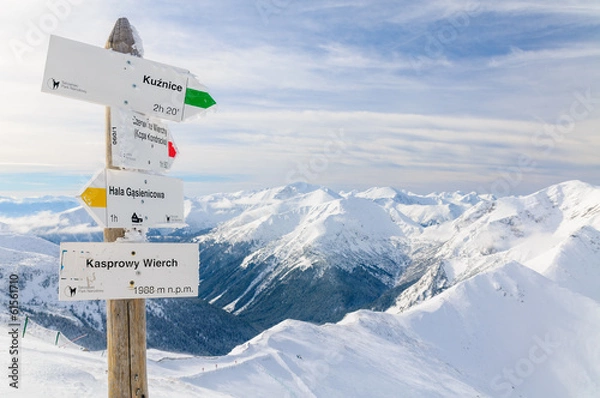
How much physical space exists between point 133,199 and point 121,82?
6.39 ft

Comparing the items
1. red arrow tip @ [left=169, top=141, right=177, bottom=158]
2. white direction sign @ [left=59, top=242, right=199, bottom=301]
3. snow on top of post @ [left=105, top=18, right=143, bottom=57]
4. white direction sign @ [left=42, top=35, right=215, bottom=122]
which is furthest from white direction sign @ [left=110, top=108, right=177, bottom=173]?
white direction sign @ [left=59, top=242, right=199, bottom=301]

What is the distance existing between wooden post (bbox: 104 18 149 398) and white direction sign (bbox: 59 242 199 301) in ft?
1.16

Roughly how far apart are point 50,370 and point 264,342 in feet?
126

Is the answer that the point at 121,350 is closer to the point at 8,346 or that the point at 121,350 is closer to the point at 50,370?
the point at 50,370

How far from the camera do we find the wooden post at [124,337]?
26.5ft

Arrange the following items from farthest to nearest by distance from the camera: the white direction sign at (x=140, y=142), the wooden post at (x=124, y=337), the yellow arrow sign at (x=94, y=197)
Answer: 1. the wooden post at (x=124, y=337)
2. the white direction sign at (x=140, y=142)
3. the yellow arrow sign at (x=94, y=197)

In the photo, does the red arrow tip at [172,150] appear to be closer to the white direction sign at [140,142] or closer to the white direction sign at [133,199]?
the white direction sign at [140,142]

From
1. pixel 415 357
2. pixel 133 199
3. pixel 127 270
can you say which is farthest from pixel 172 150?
pixel 415 357

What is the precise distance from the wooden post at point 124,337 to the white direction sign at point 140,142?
251 millimetres

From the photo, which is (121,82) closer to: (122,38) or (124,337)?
(122,38)

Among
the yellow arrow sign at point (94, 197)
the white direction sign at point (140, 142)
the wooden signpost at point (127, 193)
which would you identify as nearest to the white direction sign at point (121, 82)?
the wooden signpost at point (127, 193)

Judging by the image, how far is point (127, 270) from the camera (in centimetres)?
785

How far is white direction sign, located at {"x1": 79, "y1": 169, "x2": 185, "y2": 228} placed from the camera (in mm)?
7625

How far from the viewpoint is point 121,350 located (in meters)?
8.15
